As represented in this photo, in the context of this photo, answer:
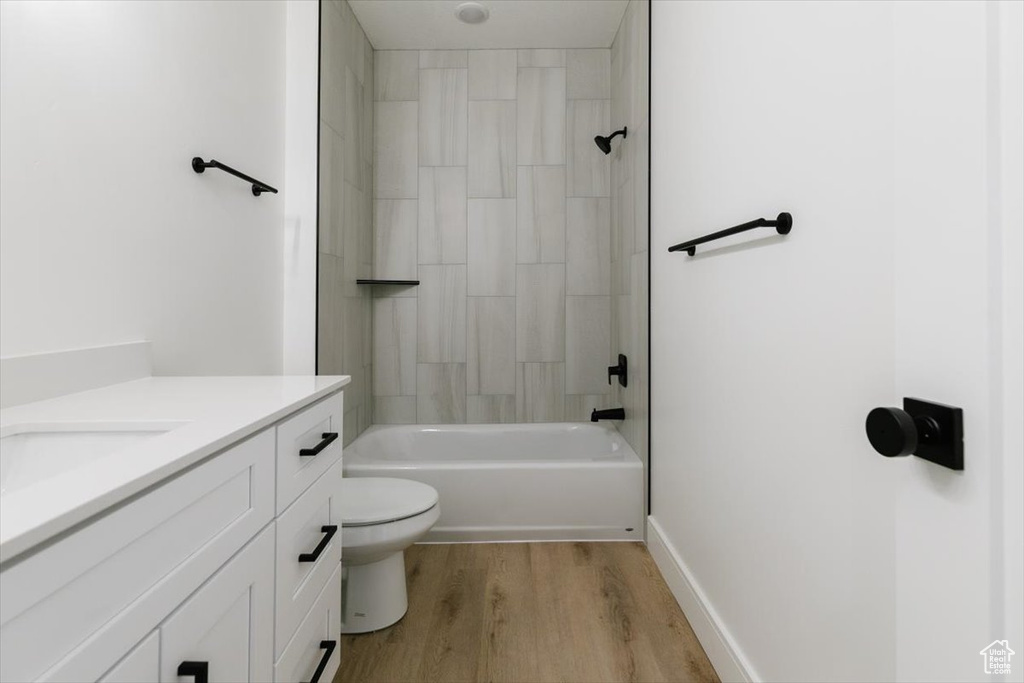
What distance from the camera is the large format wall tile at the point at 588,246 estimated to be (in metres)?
2.97

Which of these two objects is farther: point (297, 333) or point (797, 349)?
point (297, 333)

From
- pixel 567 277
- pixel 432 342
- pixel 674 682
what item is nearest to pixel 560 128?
pixel 567 277

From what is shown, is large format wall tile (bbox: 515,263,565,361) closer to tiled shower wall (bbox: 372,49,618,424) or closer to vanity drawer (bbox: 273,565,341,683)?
tiled shower wall (bbox: 372,49,618,424)

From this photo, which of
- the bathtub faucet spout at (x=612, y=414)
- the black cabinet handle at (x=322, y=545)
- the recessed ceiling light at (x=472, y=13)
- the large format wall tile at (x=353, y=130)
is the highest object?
the recessed ceiling light at (x=472, y=13)

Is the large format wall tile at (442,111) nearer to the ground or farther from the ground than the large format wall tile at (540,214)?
farther from the ground

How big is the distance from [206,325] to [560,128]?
6.86 feet

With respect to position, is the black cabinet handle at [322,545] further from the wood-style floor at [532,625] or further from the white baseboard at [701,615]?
the white baseboard at [701,615]

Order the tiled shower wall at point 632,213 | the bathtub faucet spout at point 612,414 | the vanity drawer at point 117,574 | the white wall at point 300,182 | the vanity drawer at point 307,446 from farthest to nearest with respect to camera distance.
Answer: the bathtub faucet spout at point 612,414
the tiled shower wall at point 632,213
the white wall at point 300,182
the vanity drawer at point 307,446
the vanity drawer at point 117,574

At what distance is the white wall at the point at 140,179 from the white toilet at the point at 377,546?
62 cm

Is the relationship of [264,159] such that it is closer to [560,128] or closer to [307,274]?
[307,274]

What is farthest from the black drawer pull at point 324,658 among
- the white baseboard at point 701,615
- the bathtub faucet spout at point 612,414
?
the bathtub faucet spout at point 612,414

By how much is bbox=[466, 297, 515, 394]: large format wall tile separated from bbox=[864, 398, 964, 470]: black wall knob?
97.5 inches

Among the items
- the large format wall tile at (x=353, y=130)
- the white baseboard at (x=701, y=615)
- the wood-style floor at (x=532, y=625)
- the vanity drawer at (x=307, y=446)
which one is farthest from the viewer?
the large format wall tile at (x=353, y=130)

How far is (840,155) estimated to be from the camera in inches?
36.3
